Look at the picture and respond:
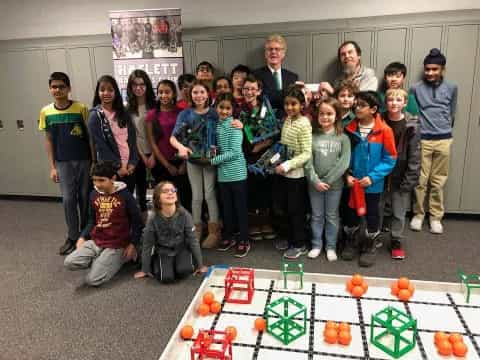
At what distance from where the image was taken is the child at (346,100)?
289cm

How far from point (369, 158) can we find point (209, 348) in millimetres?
1668

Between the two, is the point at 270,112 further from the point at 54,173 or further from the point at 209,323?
the point at 54,173

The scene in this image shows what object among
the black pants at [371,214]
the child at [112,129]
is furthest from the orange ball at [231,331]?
the child at [112,129]

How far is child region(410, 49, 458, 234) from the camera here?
131 inches

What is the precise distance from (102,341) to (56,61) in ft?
10.4

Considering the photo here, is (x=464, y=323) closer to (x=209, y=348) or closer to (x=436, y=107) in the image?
(x=209, y=348)

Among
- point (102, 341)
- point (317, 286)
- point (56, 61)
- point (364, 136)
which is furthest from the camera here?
point (56, 61)

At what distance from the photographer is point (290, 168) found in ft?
9.36

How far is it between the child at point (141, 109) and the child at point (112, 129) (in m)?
0.15

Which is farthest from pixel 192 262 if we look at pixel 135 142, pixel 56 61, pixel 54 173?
pixel 56 61

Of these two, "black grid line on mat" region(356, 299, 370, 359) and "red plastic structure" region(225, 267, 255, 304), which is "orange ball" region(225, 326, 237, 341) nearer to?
"red plastic structure" region(225, 267, 255, 304)

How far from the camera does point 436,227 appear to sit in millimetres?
3498

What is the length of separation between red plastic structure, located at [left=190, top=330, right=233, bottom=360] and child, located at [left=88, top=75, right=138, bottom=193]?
171 cm

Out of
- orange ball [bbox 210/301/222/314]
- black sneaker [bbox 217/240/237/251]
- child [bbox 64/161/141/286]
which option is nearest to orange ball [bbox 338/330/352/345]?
orange ball [bbox 210/301/222/314]
